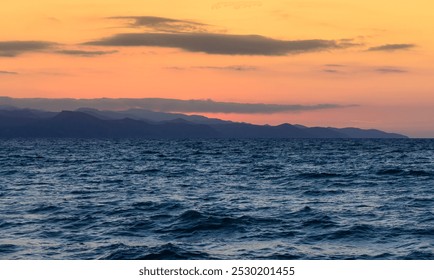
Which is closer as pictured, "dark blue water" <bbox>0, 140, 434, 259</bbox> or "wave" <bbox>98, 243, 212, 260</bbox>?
"wave" <bbox>98, 243, 212, 260</bbox>

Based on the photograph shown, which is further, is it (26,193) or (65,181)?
(65,181)

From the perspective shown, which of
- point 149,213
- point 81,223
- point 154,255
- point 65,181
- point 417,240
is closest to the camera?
point 154,255

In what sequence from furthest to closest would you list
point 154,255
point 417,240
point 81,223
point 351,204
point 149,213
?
point 351,204 < point 149,213 < point 81,223 < point 417,240 < point 154,255

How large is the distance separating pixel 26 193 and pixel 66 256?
22238 mm

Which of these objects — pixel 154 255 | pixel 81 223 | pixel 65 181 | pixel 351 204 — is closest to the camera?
pixel 154 255

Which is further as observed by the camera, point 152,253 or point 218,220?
point 218,220

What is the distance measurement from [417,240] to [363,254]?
11.1ft

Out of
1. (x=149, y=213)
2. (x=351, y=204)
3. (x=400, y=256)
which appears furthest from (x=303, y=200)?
(x=400, y=256)

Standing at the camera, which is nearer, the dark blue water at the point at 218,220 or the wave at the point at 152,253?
the wave at the point at 152,253

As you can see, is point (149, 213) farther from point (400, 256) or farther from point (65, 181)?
point (65, 181)

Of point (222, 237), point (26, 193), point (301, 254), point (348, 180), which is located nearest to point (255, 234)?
point (222, 237)

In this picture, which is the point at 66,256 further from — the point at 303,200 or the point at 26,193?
the point at 26,193

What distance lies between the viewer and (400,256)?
2248cm

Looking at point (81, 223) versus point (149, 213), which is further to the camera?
point (149, 213)
